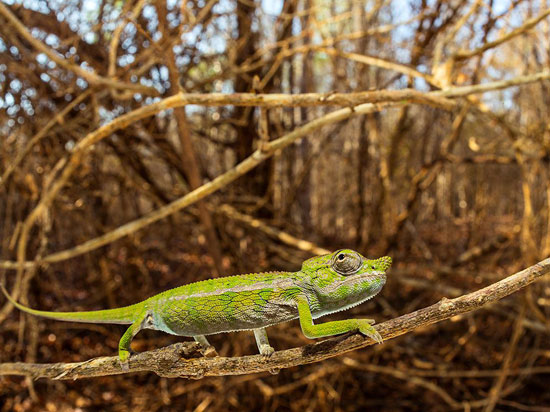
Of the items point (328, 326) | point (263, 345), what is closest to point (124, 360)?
point (263, 345)

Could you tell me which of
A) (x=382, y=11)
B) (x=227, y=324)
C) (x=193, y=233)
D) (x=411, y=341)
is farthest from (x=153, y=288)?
(x=382, y=11)

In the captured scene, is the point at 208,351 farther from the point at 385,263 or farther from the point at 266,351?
the point at 385,263

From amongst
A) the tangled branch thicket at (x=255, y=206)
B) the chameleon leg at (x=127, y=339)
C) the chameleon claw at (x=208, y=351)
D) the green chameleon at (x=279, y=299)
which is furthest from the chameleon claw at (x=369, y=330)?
the tangled branch thicket at (x=255, y=206)

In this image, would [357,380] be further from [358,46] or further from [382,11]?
[382,11]

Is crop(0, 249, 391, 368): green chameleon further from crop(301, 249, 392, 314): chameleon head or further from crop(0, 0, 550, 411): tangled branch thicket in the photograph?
crop(0, 0, 550, 411): tangled branch thicket

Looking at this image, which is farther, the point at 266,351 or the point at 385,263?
the point at 266,351

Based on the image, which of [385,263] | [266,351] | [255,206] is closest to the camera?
[385,263]
